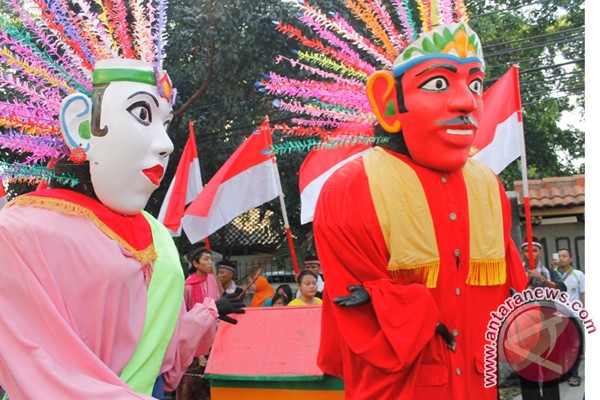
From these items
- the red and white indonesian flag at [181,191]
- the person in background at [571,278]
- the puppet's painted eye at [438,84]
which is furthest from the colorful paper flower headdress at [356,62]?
the person in background at [571,278]

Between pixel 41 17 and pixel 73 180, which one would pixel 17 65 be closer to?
pixel 41 17

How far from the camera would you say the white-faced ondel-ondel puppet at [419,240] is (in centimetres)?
331

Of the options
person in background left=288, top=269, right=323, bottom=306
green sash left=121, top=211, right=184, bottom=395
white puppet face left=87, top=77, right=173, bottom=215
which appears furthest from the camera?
person in background left=288, top=269, right=323, bottom=306

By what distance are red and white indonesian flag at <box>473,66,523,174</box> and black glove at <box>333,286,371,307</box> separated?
310 cm

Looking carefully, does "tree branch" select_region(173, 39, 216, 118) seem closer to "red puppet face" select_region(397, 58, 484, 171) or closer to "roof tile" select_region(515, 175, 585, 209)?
"roof tile" select_region(515, 175, 585, 209)

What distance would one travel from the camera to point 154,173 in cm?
314

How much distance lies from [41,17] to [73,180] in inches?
30.7

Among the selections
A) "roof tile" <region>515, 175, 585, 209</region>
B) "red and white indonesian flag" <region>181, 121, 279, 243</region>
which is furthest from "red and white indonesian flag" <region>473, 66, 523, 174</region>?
"roof tile" <region>515, 175, 585, 209</region>

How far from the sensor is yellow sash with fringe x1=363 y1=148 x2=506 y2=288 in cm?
336

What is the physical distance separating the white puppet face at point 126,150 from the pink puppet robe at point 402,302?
35.9 inches

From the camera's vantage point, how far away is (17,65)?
318cm

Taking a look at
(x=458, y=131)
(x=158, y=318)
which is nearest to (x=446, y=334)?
(x=458, y=131)

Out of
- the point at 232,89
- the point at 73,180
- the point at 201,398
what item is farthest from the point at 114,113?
the point at 232,89

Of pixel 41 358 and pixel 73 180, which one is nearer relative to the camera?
pixel 41 358
